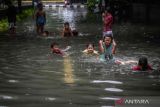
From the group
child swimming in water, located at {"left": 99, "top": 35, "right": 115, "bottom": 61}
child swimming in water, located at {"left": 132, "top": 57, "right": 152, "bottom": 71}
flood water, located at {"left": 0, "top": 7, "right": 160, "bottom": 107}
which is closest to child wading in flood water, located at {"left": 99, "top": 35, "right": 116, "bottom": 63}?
child swimming in water, located at {"left": 99, "top": 35, "right": 115, "bottom": 61}

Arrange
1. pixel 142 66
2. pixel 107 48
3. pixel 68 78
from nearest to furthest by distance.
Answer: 1. pixel 68 78
2. pixel 142 66
3. pixel 107 48

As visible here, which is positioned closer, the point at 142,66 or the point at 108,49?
the point at 142,66

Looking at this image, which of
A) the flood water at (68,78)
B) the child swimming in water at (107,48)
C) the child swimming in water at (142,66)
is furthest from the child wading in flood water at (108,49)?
the child swimming in water at (142,66)

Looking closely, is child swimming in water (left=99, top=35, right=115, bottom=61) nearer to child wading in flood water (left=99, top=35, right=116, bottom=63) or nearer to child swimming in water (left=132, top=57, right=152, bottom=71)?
child wading in flood water (left=99, top=35, right=116, bottom=63)

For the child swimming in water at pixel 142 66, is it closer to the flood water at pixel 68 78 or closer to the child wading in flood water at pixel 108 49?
the flood water at pixel 68 78

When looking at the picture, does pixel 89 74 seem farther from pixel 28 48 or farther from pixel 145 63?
pixel 28 48

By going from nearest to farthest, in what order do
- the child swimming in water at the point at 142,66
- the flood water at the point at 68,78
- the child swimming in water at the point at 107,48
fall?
1. the flood water at the point at 68,78
2. the child swimming in water at the point at 142,66
3. the child swimming in water at the point at 107,48

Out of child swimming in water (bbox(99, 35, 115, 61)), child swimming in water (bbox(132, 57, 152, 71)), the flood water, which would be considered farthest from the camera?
child swimming in water (bbox(99, 35, 115, 61))

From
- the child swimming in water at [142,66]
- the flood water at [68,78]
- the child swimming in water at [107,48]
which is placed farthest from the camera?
the child swimming in water at [107,48]

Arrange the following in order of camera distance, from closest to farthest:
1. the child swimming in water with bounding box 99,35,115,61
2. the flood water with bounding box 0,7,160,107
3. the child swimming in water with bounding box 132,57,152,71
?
1. the flood water with bounding box 0,7,160,107
2. the child swimming in water with bounding box 132,57,152,71
3. the child swimming in water with bounding box 99,35,115,61

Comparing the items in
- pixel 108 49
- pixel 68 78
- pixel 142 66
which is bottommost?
pixel 68 78

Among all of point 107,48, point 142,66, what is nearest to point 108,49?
point 107,48

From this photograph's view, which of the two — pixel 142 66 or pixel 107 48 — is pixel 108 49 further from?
pixel 142 66

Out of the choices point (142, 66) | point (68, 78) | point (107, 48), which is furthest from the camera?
point (107, 48)
